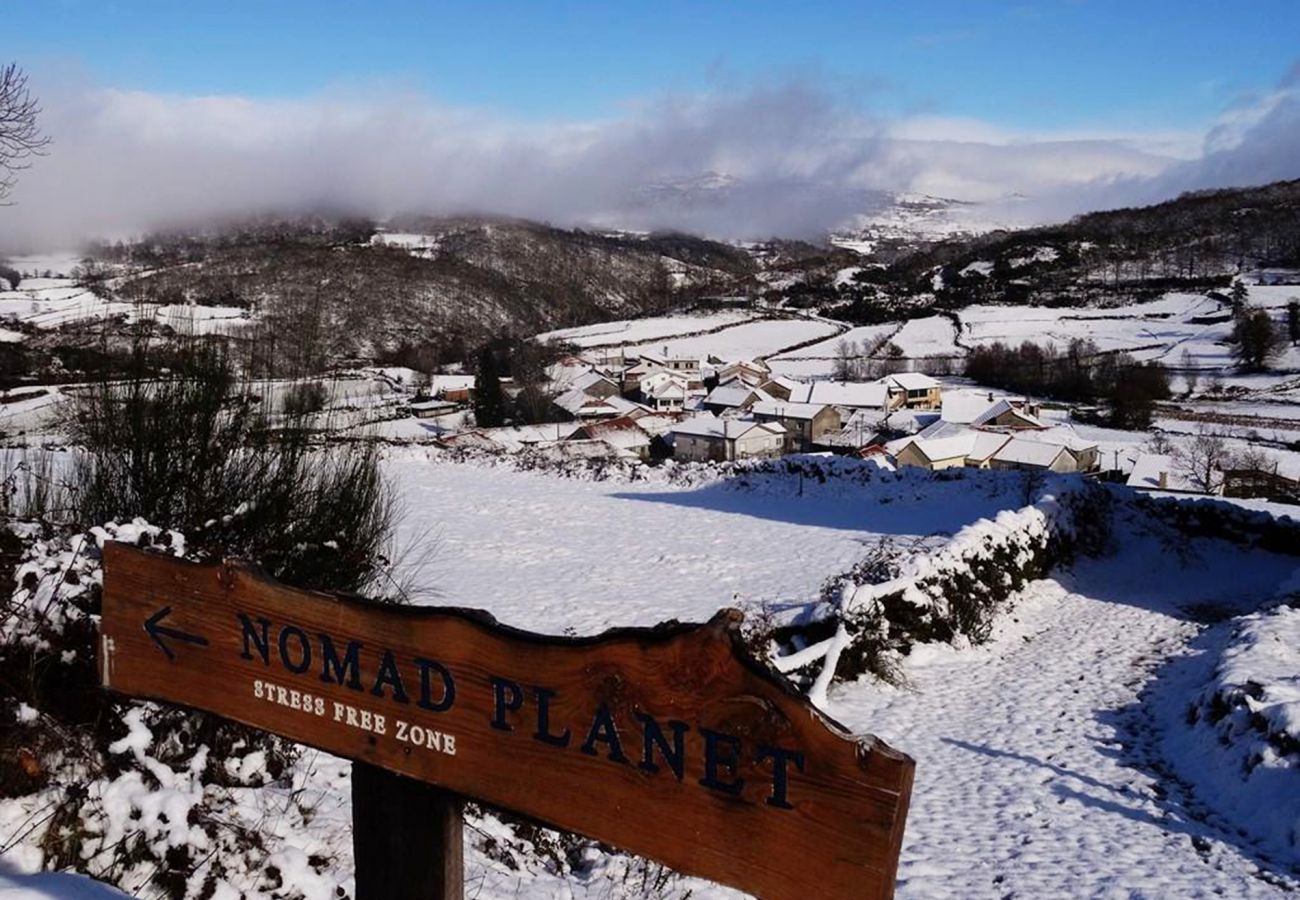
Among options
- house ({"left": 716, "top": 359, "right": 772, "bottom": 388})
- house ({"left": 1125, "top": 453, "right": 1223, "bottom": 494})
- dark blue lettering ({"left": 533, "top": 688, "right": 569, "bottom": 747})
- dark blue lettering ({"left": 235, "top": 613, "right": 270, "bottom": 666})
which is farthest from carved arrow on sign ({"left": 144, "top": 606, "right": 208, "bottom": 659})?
house ({"left": 716, "top": 359, "right": 772, "bottom": 388})

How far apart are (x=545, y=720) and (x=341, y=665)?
598mm

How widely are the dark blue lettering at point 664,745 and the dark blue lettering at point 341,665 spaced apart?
789 mm

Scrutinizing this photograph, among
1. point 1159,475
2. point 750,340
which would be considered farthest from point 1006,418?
point 750,340

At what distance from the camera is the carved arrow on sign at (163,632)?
2.63 meters

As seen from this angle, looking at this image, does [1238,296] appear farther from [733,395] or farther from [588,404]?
[588,404]

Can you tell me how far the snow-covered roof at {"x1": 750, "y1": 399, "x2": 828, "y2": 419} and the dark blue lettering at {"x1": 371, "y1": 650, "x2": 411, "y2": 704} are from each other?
5580cm

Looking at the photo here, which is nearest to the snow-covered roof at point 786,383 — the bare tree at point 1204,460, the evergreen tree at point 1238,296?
the bare tree at point 1204,460

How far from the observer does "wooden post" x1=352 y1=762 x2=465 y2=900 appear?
7.97ft

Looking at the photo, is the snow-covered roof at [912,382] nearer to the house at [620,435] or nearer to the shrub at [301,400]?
the house at [620,435]

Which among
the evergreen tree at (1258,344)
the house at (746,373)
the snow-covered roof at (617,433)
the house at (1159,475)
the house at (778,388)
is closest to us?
the house at (1159,475)

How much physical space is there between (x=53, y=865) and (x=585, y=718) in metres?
2.96

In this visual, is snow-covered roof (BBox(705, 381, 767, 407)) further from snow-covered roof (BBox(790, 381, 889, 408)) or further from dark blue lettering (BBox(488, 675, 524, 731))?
dark blue lettering (BBox(488, 675, 524, 731))

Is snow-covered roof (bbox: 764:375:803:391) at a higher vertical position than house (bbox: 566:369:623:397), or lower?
higher

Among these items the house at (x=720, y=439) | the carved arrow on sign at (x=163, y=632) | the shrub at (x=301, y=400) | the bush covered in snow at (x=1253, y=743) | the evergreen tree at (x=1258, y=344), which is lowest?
the house at (x=720, y=439)
